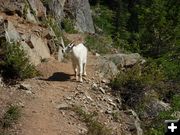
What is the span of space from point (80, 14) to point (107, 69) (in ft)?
36.3

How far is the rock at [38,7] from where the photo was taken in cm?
1744

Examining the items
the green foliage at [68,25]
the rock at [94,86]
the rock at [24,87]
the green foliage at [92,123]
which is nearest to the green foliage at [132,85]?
the rock at [94,86]

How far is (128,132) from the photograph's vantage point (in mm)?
11281

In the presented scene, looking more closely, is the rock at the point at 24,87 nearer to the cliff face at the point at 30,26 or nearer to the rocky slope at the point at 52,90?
the rocky slope at the point at 52,90

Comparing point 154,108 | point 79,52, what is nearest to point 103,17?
point 79,52

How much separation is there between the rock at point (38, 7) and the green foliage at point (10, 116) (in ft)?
24.3

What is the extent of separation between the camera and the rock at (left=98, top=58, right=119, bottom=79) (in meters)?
13.9

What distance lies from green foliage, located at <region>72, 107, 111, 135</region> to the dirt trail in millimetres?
309

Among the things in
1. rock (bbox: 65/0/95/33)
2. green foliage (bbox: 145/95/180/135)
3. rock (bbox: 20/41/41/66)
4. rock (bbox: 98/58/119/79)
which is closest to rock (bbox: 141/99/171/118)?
green foliage (bbox: 145/95/180/135)

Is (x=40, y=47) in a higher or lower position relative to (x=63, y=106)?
higher

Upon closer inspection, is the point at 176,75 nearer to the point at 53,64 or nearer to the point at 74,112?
the point at 53,64

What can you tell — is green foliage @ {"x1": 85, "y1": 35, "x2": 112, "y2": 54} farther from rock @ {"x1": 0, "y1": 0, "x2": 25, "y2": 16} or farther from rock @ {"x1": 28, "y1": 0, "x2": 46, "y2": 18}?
rock @ {"x1": 0, "y1": 0, "x2": 25, "y2": 16}

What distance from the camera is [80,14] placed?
24.9 meters

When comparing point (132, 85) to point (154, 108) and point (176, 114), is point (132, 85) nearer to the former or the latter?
point (154, 108)
